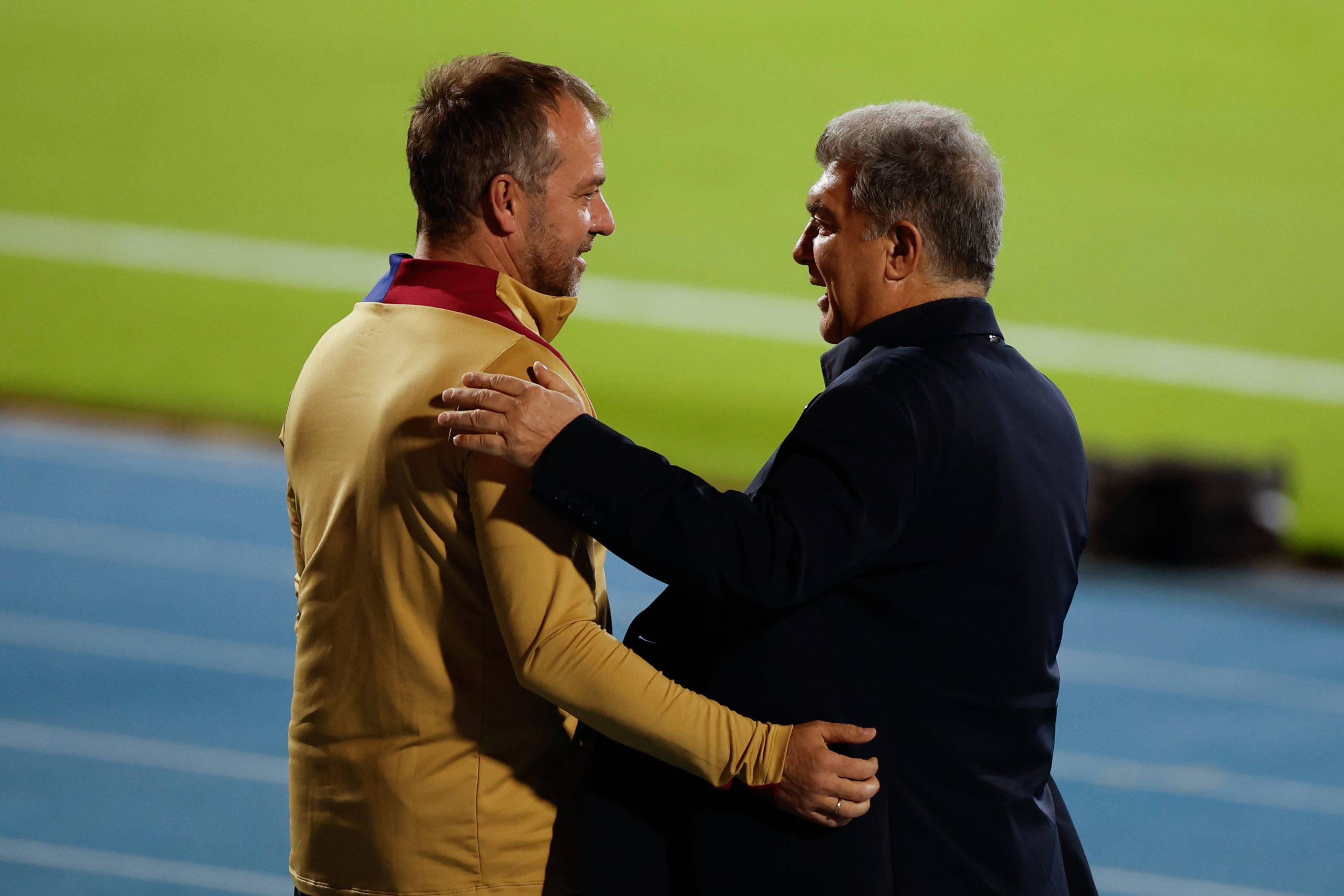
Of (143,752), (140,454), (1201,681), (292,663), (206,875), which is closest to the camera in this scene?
(206,875)

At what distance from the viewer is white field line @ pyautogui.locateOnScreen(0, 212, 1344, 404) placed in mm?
10203

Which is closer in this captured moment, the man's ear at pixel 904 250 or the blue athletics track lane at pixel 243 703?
the man's ear at pixel 904 250

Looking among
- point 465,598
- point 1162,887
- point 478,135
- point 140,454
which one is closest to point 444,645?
point 465,598

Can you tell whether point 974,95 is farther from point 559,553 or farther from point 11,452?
point 559,553

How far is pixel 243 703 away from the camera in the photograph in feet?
19.5

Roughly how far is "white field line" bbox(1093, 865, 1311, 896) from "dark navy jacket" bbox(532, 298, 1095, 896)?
2.64 meters

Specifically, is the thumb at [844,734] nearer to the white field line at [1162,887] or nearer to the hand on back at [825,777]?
the hand on back at [825,777]

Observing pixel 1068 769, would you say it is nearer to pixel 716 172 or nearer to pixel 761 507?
pixel 761 507

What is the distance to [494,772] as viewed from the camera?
231cm

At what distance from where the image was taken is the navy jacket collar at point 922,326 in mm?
2330

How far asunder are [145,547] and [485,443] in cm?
555

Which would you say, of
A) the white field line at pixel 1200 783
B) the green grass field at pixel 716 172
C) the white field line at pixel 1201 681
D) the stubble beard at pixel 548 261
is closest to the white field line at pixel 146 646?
the green grass field at pixel 716 172

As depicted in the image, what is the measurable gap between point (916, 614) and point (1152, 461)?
5672mm

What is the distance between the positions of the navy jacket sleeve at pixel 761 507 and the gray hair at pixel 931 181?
30 centimetres
